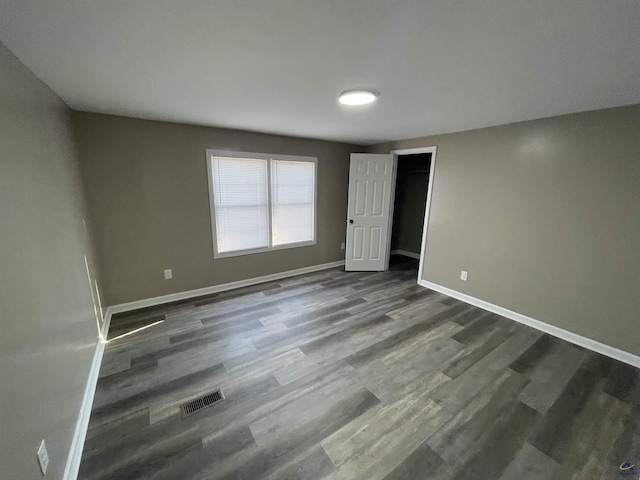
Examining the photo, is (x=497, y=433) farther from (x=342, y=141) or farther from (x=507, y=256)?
(x=342, y=141)

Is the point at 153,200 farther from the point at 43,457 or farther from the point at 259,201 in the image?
the point at 43,457

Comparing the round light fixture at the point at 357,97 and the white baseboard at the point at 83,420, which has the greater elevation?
the round light fixture at the point at 357,97

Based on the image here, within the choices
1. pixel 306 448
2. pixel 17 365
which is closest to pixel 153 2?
pixel 17 365

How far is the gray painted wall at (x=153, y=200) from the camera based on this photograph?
8.51 ft

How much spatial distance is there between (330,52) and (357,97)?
0.65 metres

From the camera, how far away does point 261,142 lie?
3.45 metres

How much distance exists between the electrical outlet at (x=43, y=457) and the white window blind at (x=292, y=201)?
2.99 m

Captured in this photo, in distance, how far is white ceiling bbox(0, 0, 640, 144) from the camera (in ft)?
3.30

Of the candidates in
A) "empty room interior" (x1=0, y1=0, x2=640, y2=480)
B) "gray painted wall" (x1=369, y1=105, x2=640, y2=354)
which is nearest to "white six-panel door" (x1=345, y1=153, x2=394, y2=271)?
"empty room interior" (x1=0, y1=0, x2=640, y2=480)

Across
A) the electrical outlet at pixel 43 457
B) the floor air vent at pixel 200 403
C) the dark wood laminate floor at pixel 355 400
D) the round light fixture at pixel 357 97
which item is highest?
the round light fixture at pixel 357 97

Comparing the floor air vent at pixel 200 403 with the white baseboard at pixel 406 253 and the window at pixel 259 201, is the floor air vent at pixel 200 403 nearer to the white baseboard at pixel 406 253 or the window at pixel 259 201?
the window at pixel 259 201

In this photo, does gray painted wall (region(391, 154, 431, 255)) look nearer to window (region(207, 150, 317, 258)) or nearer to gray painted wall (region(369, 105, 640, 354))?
gray painted wall (region(369, 105, 640, 354))

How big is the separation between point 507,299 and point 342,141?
331 centimetres

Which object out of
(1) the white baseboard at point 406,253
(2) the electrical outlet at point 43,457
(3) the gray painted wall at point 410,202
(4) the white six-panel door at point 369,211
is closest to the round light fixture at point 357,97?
(4) the white six-panel door at point 369,211
